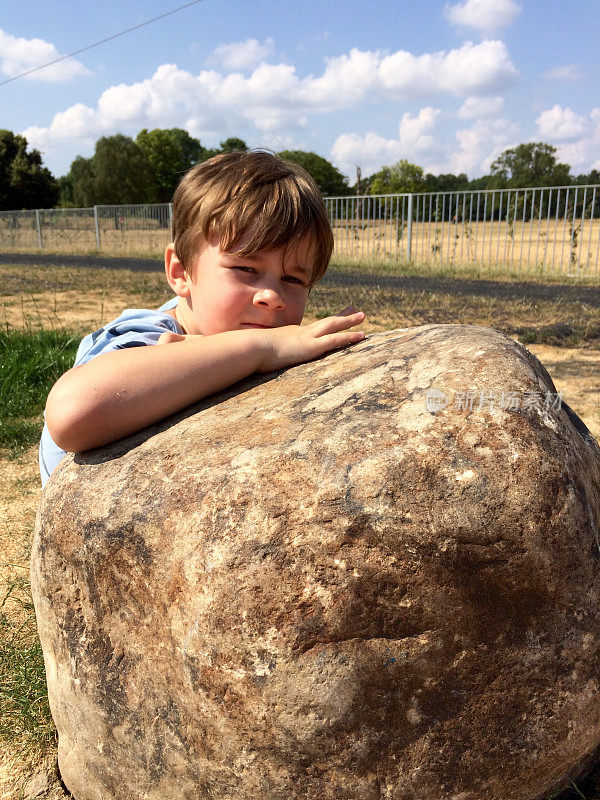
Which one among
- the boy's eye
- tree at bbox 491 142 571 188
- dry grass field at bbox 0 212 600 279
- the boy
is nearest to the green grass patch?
the boy

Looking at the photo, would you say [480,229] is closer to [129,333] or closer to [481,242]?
[481,242]

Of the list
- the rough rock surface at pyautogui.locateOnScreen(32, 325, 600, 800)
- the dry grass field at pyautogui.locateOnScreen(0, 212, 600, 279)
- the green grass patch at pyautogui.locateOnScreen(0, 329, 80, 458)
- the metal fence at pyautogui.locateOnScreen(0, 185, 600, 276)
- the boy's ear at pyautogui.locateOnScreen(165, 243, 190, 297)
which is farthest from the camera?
the metal fence at pyautogui.locateOnScreen(0, 185, 600, 276)

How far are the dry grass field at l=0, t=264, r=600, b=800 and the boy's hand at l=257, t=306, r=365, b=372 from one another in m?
1.16

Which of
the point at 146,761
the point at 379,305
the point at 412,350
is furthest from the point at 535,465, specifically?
the point at 379,305

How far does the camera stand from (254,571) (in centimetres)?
122

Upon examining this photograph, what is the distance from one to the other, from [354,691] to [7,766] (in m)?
1.12

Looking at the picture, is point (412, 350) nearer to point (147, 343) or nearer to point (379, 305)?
point (147, 343)

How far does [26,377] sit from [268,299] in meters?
3.28

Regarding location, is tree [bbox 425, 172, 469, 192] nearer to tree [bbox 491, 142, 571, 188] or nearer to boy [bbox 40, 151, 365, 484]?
tree [bbox 491, 142, 571, 188]

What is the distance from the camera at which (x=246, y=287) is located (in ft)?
6.16

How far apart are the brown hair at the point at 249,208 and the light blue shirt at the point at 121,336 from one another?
18 centimetres

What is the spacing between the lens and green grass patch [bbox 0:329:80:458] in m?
4.12

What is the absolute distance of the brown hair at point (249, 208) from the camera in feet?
6.03

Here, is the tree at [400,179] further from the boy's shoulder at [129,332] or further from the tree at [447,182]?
the boy's shoulder at [129,332]
